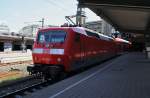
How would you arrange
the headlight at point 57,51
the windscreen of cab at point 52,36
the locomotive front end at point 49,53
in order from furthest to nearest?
the windscreen of cab at point 52,36, the headlight at point 57,51, the locomotive front end at point 49,53

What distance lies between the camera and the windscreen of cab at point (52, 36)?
1811cm

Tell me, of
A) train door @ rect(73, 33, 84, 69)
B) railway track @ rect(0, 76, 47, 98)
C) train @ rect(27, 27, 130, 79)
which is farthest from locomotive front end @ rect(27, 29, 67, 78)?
train door @ rect(73, 33, 84, 69)

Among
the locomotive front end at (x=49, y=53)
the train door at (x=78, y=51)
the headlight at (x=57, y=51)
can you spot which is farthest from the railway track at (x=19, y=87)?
the train door at (x=78, y=51)

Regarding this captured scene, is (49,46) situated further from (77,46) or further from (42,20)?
(42,20)

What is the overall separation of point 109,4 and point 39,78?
332 inches

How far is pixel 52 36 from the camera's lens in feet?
60.3

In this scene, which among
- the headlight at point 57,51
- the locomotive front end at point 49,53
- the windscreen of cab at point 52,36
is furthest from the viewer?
the windscreen of cab at point 52,36

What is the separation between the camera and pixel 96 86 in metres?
14.5

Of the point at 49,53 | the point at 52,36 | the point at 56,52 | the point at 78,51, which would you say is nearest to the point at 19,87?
the point at 49,53

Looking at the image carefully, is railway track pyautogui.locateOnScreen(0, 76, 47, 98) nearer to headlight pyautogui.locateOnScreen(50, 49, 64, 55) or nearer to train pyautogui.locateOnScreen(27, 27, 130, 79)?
train pyautogui.locateOnScreen(27, 27, 130, 79)

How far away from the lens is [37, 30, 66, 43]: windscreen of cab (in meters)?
18.1

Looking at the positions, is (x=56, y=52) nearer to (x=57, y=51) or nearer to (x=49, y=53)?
(x=57, y=51)

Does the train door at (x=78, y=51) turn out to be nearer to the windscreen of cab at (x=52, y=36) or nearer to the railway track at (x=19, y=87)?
the windscreen of cab at (x=52, y=36)

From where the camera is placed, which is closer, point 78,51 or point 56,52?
point 56,52
